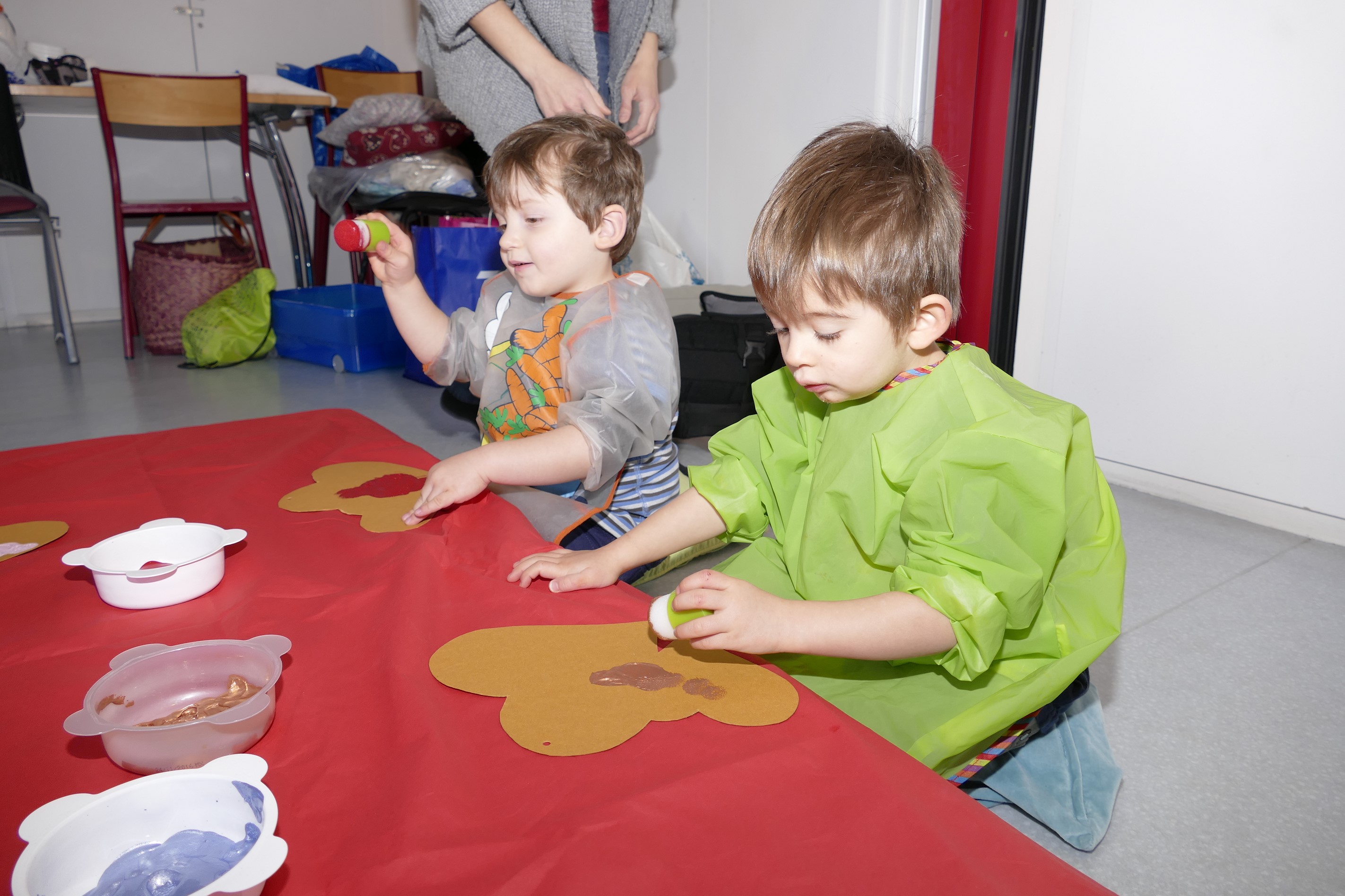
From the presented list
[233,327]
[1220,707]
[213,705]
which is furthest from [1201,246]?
[233,327]

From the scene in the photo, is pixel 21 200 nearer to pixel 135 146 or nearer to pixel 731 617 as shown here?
pixel 135 146

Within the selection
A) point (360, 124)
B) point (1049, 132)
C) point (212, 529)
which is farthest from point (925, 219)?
point (360, 124)

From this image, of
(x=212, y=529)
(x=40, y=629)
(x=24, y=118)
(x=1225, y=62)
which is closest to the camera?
(x=40, y=629)

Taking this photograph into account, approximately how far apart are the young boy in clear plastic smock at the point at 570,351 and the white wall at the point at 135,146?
3105 mm

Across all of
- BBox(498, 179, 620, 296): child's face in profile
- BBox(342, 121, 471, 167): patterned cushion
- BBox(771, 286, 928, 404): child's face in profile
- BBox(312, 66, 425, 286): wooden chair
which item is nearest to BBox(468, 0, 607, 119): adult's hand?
BBox(498, 179, 620, 296): child's face in profile

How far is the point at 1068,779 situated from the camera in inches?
30.0

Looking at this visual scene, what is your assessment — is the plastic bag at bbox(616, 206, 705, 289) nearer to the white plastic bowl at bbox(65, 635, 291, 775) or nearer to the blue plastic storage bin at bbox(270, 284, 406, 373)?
the blue plastic storage bin at bbox(270, 284, 406, 373)

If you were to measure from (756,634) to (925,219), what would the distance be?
1.22ft

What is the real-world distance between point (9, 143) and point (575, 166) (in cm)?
260

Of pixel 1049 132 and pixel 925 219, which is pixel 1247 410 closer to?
pixel 1049 132

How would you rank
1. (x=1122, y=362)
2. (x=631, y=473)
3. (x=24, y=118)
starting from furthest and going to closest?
(x=24, y=118), (x=1122, y=362), (x=631, y=473)

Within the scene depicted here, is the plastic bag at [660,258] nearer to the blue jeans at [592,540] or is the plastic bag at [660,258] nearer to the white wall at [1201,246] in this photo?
the white wall at [1201,246]

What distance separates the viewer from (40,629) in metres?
Result: 0.71

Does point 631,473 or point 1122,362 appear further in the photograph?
point 1122,362
